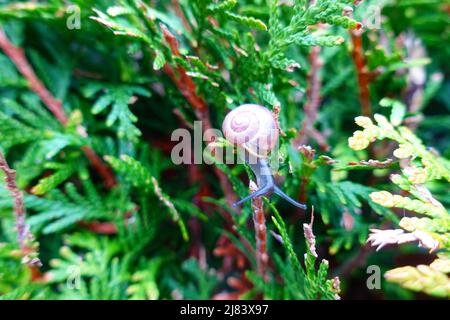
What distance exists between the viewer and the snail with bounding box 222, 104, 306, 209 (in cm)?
90

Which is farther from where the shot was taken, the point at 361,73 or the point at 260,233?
the point at 361,73

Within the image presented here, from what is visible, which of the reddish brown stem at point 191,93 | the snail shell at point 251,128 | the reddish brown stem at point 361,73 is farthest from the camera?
the reddish brown stem at point 361,73

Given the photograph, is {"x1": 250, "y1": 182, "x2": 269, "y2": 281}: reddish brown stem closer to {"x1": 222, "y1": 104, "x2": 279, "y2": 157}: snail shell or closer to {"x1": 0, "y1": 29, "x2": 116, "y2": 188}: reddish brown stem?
{"x1": 222, "y1": 104, "x2": 279, "y2": 157}: snail shell

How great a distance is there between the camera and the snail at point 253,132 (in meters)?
0.90

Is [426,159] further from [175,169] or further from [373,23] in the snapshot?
[175,169]

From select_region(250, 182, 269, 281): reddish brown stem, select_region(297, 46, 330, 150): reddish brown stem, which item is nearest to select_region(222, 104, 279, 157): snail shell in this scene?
select_region(250, 182, 269, 281): reddish brown stem

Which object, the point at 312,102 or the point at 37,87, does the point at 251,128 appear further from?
the point at 37,87

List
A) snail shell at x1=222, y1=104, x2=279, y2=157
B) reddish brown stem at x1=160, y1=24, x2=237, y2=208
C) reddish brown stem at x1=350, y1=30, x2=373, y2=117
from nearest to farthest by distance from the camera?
snail shell at x1=222, y1=104, x2=279, y2=157 → reddish brown stem at x1=160, y1=24, x2=237, y2=208 → reddish brown stem at x1=350, y1=30, x2=373, y2=117

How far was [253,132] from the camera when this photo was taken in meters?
0.89

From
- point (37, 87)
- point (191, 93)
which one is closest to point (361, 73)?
point (191, 93)

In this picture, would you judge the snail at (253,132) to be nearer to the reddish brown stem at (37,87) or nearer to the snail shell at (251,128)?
the snail shell at (251,128)

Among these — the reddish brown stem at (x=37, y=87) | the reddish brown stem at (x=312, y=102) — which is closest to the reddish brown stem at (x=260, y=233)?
the reddish brown stem at (x=312, y=102)

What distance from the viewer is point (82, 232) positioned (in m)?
1.23
